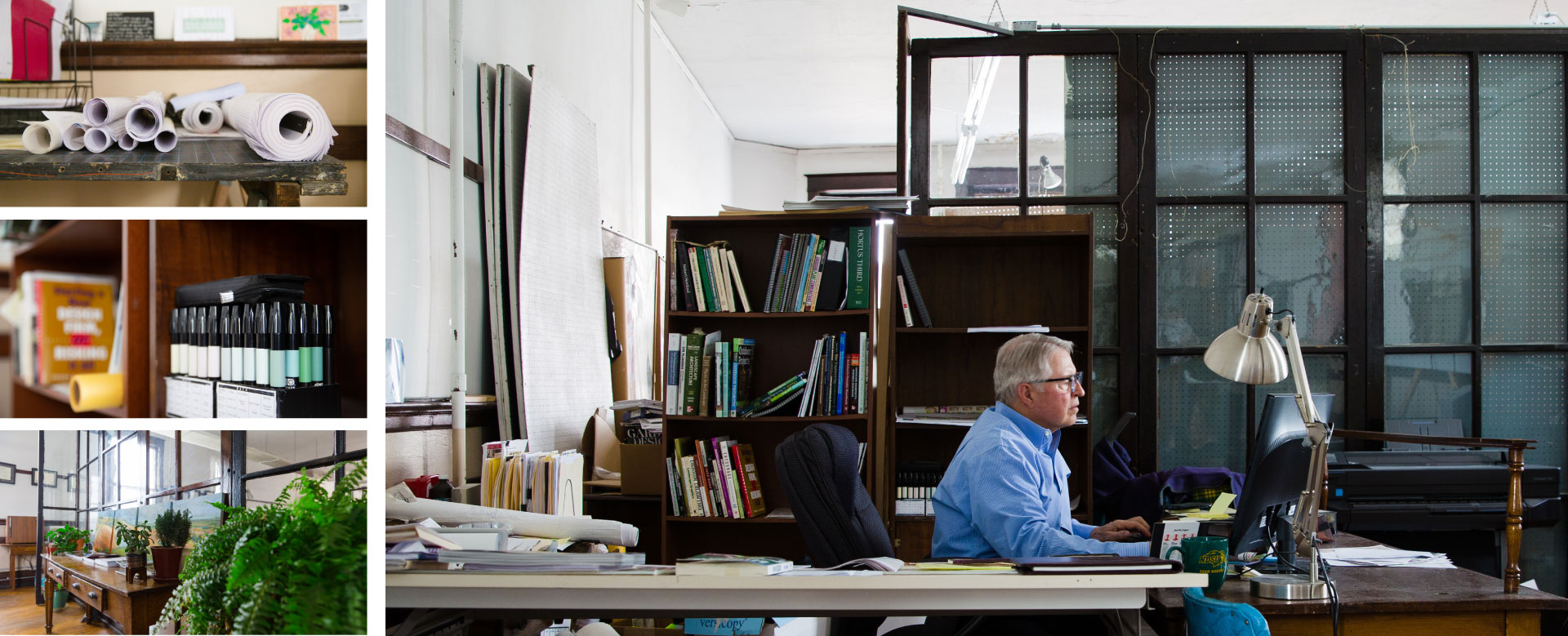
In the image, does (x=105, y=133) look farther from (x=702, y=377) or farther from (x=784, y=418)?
(x=784, y=418)

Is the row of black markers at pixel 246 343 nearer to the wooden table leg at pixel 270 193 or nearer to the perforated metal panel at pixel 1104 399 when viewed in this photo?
the wooden table leg at pixel 270 193

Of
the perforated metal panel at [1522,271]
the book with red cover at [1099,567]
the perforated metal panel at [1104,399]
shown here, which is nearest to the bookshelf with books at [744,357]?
the perforated metal panel at [1104,399]

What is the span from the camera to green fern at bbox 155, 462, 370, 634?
62.0 inches

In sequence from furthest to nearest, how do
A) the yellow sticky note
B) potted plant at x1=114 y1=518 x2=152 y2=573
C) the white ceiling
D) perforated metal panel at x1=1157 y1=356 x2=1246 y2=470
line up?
the white ceiling
perforated metal panel at x1=1157 y1=356 x2=1246 y2=470
the yellow sticky note
potted plant at x1=114 y1=518 x2=152 y2=573

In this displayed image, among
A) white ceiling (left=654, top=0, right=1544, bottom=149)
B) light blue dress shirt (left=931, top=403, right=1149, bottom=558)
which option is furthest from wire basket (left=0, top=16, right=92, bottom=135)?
white ceiling (left=654, top=0, right=1544, bottom=149)

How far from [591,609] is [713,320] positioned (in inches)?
92.3

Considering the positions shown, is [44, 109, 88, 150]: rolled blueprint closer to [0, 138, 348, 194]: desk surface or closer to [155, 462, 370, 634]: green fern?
[0, 138, 348, 194]: desk surface

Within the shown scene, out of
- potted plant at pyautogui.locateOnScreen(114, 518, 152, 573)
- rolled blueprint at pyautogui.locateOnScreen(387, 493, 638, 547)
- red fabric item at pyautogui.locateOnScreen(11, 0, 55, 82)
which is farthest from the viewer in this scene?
rolled blueprint at pyautogui.locateOnScreen(387, 493, 638, 547)

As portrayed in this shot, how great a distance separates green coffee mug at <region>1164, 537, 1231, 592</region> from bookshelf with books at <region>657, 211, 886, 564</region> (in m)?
1.78

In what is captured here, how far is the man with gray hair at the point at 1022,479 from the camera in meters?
2.39

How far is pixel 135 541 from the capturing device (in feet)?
5.50

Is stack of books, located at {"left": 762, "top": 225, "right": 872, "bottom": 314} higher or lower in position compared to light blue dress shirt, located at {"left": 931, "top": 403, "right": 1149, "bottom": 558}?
higher

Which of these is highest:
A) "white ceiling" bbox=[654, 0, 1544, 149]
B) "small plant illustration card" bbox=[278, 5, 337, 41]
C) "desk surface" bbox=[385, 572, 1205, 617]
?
"white ceiling" bbox=[654, 0, 1544, 149]

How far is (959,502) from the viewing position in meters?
2.55
